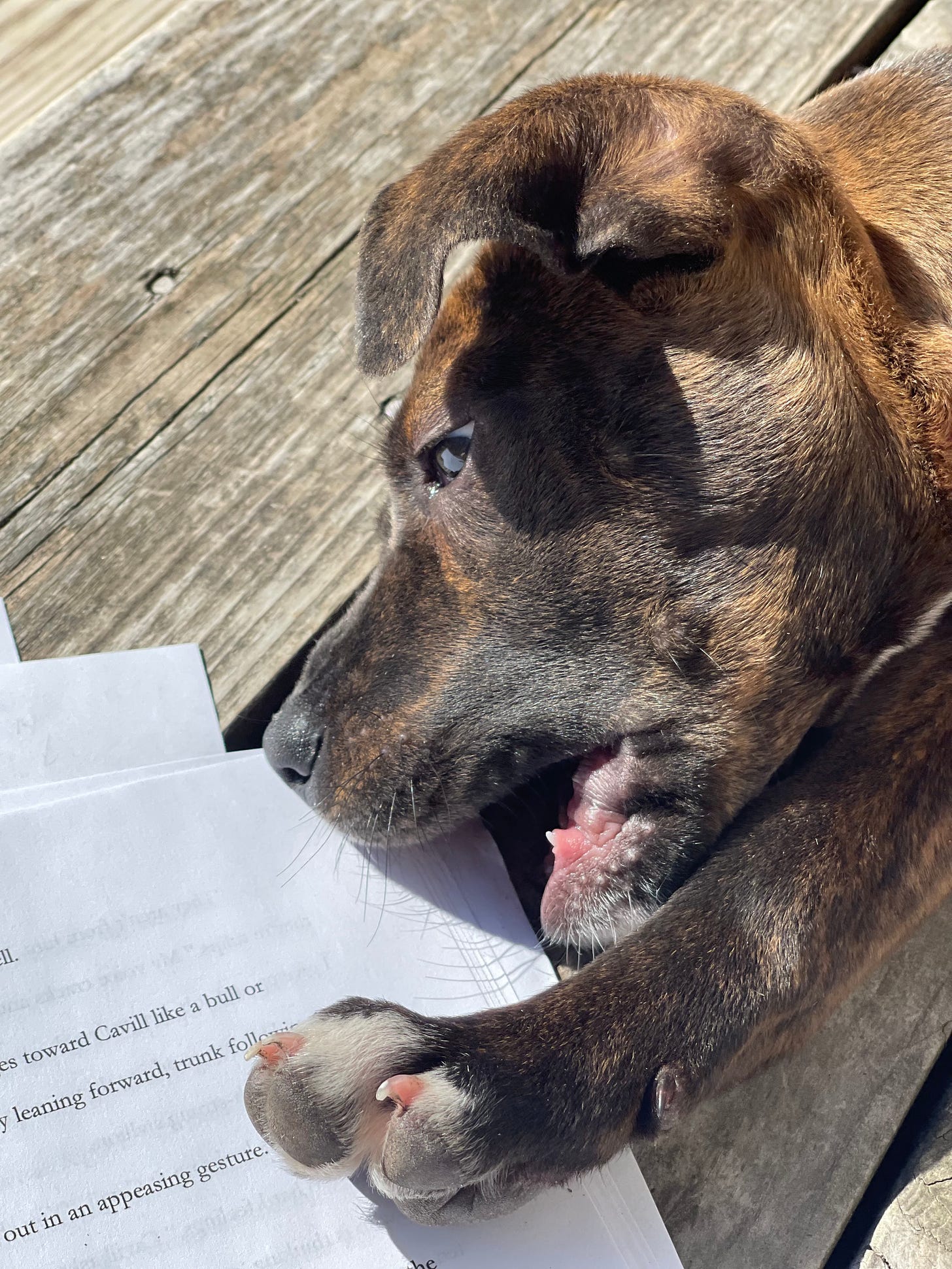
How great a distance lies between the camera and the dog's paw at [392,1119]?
1.28 m

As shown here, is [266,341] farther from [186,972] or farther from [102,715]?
[186,972]

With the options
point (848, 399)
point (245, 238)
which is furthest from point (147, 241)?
point (848, 399)

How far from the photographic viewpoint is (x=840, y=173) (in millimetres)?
1699

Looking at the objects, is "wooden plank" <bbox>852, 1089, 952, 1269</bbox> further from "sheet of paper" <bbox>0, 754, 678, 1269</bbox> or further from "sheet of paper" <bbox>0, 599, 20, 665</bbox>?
"sheet of paper" <bbox>0, 599, 20, 665</bbox>

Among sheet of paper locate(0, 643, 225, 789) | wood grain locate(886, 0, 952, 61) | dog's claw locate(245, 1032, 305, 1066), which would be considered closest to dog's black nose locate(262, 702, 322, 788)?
sheet of paper locate(0, 643, 225, 789)

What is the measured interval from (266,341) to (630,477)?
1.03 m

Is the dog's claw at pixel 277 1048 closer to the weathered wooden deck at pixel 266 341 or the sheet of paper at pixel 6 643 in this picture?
the weathered wooden deck at pixel 266 341

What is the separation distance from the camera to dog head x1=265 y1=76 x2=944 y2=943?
137 centimetres

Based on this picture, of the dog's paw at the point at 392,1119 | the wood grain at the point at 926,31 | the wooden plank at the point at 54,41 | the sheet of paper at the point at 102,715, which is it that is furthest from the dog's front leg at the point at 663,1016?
the wooden plank at the point at 54,41

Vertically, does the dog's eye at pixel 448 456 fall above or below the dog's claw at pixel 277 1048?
above

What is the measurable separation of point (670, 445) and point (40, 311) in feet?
4.61

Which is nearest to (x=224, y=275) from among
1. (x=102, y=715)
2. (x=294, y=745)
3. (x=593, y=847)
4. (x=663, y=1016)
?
(x=102, y=715)

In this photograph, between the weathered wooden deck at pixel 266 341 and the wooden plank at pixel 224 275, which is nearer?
the weathered wooden deck at pixel 266 341

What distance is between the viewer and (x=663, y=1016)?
1445mm
